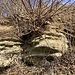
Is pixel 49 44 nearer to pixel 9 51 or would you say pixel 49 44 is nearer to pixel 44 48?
pixel 44 48

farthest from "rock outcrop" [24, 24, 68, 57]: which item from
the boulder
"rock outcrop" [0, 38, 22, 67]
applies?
"rock outcrop" [0, 38, 22, 67]

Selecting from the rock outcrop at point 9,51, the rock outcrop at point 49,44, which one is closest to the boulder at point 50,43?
the rock outcrop at point 49,44

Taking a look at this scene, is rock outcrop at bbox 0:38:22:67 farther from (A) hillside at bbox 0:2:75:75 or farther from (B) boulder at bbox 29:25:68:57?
(B) boulder at bbox 29:25:68:57

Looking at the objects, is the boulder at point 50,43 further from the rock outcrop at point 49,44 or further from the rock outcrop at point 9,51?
the rock outcrop at point 9,51

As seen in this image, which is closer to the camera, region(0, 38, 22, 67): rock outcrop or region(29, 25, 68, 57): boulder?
region(29, 25, 68, 57): boulder

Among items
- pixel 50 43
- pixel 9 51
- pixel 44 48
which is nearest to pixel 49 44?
pixel 50 43

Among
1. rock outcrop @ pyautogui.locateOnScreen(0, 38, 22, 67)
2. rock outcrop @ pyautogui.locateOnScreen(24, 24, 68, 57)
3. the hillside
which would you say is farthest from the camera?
rock outcrop @ pyautogui.locateOnScreen(0, 38, 22, 67)

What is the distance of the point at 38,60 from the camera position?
17.6 ft

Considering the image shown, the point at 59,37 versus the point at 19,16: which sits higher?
the point at 19,16

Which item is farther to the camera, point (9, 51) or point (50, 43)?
point (9, 51)

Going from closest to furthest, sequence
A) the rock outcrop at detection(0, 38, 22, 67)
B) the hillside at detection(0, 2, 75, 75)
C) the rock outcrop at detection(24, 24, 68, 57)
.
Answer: the hillside at detection(0, 2, 75, 75) → the rock outcrop at detection(24, 24, 68, 57) → the rock outcrop at detection(0, 38, 22, 67)

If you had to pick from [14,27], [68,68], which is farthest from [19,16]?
[68,68]

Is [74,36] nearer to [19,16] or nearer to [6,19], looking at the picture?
[19,16]

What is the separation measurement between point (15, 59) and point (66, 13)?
6.27 feet
